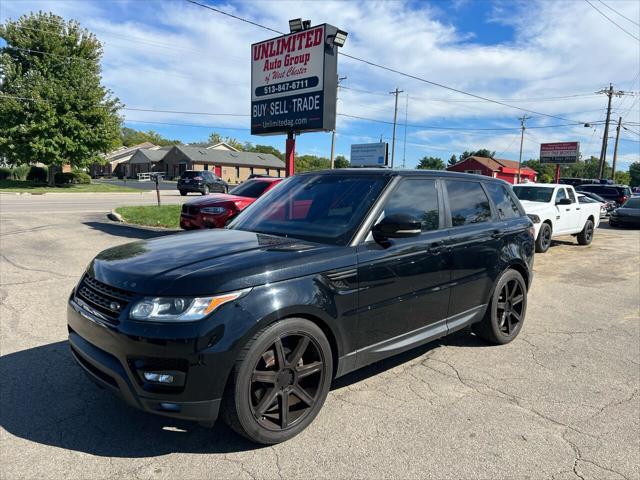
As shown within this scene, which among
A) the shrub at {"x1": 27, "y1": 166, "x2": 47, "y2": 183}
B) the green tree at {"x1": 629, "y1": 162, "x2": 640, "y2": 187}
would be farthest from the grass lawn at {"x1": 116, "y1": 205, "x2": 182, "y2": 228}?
the green tree at {"x1": 629, "y1": 162, "x2": 640, "y2": 187}

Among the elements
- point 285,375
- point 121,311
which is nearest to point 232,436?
point 285,375

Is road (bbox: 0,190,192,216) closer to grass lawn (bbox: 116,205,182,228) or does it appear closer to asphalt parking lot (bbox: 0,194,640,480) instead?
grass lawn (bbox: 116,205,182,228)

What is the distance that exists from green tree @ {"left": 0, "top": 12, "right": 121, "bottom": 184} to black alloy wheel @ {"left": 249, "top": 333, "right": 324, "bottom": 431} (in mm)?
35295

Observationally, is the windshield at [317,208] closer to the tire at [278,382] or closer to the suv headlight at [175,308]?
the tire at [278,382]

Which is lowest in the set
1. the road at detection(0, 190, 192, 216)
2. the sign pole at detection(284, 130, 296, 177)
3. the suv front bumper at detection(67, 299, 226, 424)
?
the road at detection(0, 190, 192, 216)

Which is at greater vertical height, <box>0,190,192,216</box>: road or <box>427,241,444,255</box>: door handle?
<box>427,241,444,255</box>: door handle

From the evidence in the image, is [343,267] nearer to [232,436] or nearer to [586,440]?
[232,436]

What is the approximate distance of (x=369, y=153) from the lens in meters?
41.6

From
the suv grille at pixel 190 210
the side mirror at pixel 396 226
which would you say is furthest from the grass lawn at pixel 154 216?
the side mirror at pixel 396 226

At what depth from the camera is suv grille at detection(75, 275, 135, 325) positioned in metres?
2.75

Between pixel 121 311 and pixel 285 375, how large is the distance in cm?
107

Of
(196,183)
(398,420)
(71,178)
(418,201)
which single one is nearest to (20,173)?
(71,178)

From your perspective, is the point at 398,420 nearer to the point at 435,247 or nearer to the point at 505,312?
the point at 435,247

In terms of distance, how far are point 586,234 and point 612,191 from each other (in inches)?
554
